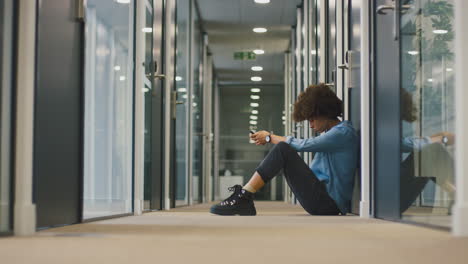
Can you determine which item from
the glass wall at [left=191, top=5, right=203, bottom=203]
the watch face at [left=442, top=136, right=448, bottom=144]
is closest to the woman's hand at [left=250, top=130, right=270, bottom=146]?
the watch face at [left=442, top=136, right=448, bottom=144]

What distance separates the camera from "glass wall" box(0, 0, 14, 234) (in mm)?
2119

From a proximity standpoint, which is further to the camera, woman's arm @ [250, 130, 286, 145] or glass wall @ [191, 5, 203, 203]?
glass wall @ [191, 5, 203, 203]

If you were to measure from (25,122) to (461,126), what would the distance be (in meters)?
1.42

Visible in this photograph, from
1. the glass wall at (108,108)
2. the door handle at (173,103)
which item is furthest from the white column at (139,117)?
the door handle at (173,103)

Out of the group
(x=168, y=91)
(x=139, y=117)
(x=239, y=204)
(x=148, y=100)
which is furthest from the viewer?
(x=168, y=91)

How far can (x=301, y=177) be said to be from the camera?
12.4 feet

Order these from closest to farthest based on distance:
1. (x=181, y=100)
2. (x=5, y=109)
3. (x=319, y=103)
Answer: (x=5, y=109) < (x=319, y=103) < (x=181, y=100)

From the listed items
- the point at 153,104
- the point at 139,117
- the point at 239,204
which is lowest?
the point at 239,204

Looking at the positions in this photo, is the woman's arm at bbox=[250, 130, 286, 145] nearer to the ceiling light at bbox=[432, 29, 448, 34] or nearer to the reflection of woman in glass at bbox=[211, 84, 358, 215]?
the reflection of woman in glass at bbox=[211, 84, 358, 215]

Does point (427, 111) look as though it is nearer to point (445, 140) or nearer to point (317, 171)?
point (445, 140)

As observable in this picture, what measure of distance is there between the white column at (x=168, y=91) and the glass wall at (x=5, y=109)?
2.98m

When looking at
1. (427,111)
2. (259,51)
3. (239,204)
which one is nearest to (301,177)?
(239,204)

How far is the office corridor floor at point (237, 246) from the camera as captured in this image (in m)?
1.39

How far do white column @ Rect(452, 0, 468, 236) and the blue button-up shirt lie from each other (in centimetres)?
162
